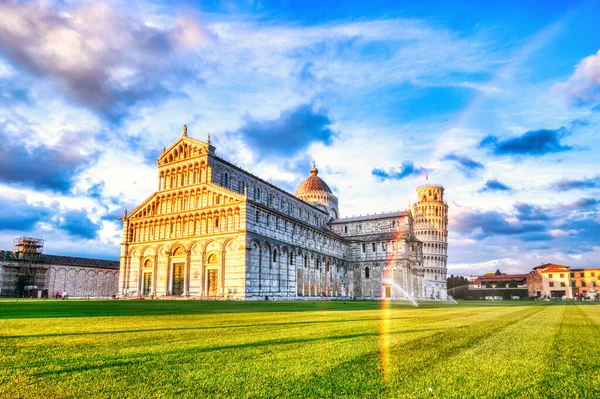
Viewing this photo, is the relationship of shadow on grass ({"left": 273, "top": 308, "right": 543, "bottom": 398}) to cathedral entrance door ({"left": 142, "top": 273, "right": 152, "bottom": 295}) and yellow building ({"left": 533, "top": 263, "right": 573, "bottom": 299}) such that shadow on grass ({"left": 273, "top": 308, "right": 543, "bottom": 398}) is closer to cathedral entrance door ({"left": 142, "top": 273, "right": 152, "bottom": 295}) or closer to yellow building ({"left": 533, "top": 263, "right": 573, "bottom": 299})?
cathedral entrance door ({"left": 142, "top": 273, "right": 152, "bottom": 295})

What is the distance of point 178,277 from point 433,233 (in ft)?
225

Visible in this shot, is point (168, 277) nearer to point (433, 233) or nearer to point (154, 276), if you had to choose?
point (154, 276)

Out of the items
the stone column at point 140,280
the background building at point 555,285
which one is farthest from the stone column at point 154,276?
the background building at point 555,285

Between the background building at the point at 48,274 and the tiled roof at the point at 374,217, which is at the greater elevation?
the tiled roof at the point at 374,217

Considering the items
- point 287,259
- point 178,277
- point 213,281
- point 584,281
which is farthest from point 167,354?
point 584,281

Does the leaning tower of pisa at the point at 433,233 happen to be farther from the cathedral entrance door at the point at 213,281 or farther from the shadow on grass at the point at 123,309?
the shadow on grass at the point at 123,309

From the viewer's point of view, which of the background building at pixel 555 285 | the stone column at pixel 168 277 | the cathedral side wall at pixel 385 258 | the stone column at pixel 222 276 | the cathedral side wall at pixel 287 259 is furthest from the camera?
the background building at pixel 555 285

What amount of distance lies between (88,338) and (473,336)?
29.6 feet

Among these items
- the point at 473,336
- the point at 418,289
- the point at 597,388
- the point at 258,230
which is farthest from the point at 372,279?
the point at 597,388

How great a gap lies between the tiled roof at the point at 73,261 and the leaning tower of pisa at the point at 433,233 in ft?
222

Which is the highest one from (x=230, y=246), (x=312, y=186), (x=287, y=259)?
(x=312, y=186)

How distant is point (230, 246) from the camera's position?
46.9 metres

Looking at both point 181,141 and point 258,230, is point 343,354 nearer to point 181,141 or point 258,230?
point 258,230

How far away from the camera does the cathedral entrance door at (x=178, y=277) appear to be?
50.3m
